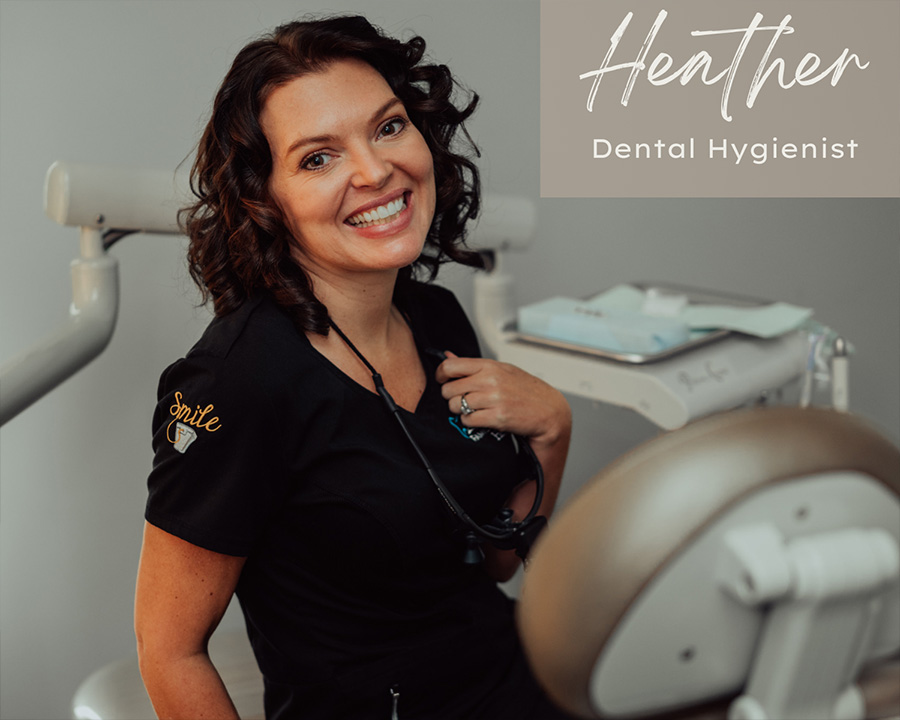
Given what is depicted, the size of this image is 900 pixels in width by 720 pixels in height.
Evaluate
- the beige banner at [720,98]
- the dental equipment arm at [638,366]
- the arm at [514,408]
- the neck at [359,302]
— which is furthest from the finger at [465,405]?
the beige banner at [720,98]

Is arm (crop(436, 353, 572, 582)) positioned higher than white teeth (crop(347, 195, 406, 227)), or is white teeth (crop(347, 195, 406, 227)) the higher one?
white teeth (crop(347, 195, 406, 227))

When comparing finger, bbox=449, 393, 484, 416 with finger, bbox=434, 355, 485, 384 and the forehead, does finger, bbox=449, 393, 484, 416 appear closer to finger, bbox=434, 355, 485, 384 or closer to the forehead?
finger, bbox=434, 355, 485, 384

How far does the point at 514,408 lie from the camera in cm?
100

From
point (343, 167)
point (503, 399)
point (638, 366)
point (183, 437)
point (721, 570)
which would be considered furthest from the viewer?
point (638, 366)

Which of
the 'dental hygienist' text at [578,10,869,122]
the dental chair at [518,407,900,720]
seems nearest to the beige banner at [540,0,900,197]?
the 'dental hygienist' text at [578,10,869,122]

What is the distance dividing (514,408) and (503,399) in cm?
2

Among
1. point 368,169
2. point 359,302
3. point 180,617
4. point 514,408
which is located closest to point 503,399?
point 514,408

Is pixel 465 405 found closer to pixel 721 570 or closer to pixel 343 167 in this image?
pixel 343 167

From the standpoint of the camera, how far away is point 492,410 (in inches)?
38.3

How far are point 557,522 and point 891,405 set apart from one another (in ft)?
6.63

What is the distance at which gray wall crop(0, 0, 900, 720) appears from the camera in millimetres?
1375

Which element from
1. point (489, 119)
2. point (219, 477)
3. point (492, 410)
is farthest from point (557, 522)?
point (489, 119)

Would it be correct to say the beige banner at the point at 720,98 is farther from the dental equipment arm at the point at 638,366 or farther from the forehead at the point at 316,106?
the forehead at the point at 316,106

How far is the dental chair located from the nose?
21.1 inches
